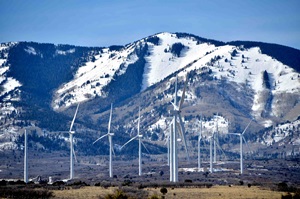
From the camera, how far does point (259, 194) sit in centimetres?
10869

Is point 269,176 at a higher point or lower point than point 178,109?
lower

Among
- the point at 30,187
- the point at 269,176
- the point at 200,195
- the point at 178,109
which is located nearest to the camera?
the point at 200,195

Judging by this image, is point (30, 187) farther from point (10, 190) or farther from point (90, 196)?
point (90, 196)

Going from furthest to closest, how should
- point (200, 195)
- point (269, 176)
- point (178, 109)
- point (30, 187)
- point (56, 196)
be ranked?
point (269, 176) → point (178, 109) → point (30, 187) → point (200, 195) → point (56, 196)

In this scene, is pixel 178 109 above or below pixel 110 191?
above

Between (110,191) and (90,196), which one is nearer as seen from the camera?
(90,196)

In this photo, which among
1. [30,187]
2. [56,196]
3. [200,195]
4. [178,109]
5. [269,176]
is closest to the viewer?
[56,196]

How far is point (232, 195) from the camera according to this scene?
106062 millimetres

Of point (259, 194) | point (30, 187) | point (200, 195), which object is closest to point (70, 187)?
point (30, 187)

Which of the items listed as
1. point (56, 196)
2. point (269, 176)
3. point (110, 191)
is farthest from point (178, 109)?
point (269, 176)

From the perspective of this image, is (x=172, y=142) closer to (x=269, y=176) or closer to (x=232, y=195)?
(x=232, y=195)

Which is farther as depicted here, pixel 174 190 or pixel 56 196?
pixel 174 190

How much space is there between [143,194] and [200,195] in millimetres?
8249

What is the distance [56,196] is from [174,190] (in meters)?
23.1
